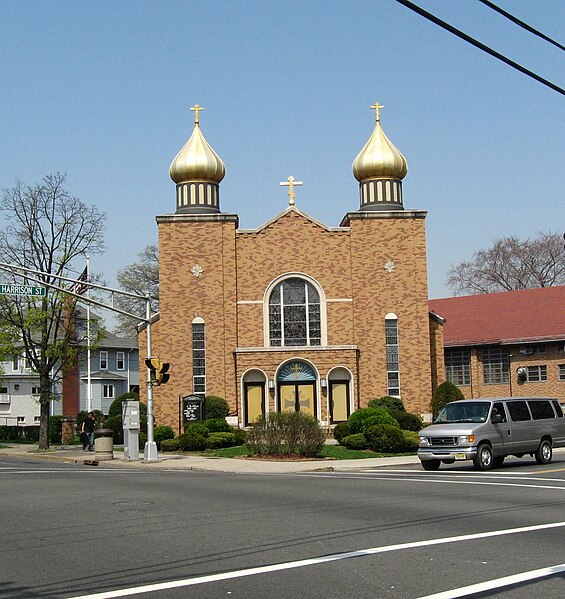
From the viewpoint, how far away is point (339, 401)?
4378 centimetres

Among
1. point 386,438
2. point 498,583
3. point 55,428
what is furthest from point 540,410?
point 55,428

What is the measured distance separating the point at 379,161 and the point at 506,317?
12649 millimetres

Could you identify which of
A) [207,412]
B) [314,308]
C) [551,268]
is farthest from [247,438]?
[551,268]

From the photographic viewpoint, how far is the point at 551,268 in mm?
70062

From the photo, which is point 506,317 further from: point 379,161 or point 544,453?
point 544,453

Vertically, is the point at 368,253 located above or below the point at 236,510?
above

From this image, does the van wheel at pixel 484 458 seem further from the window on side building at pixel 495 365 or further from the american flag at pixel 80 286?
the window on side building at pixel 495 365

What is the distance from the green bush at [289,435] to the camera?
3014 centimetres

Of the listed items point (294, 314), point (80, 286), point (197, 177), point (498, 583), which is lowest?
point (498, 583)

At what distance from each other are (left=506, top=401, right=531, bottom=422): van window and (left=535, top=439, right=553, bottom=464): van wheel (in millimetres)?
939

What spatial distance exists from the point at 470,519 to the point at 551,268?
195ft

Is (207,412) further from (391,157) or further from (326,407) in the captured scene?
(391,157)

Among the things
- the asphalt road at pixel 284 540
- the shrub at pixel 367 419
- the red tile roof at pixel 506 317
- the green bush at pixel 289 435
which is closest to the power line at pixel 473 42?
the asphalt road at pixel 284 540

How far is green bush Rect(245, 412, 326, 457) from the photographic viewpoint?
1187 inches
